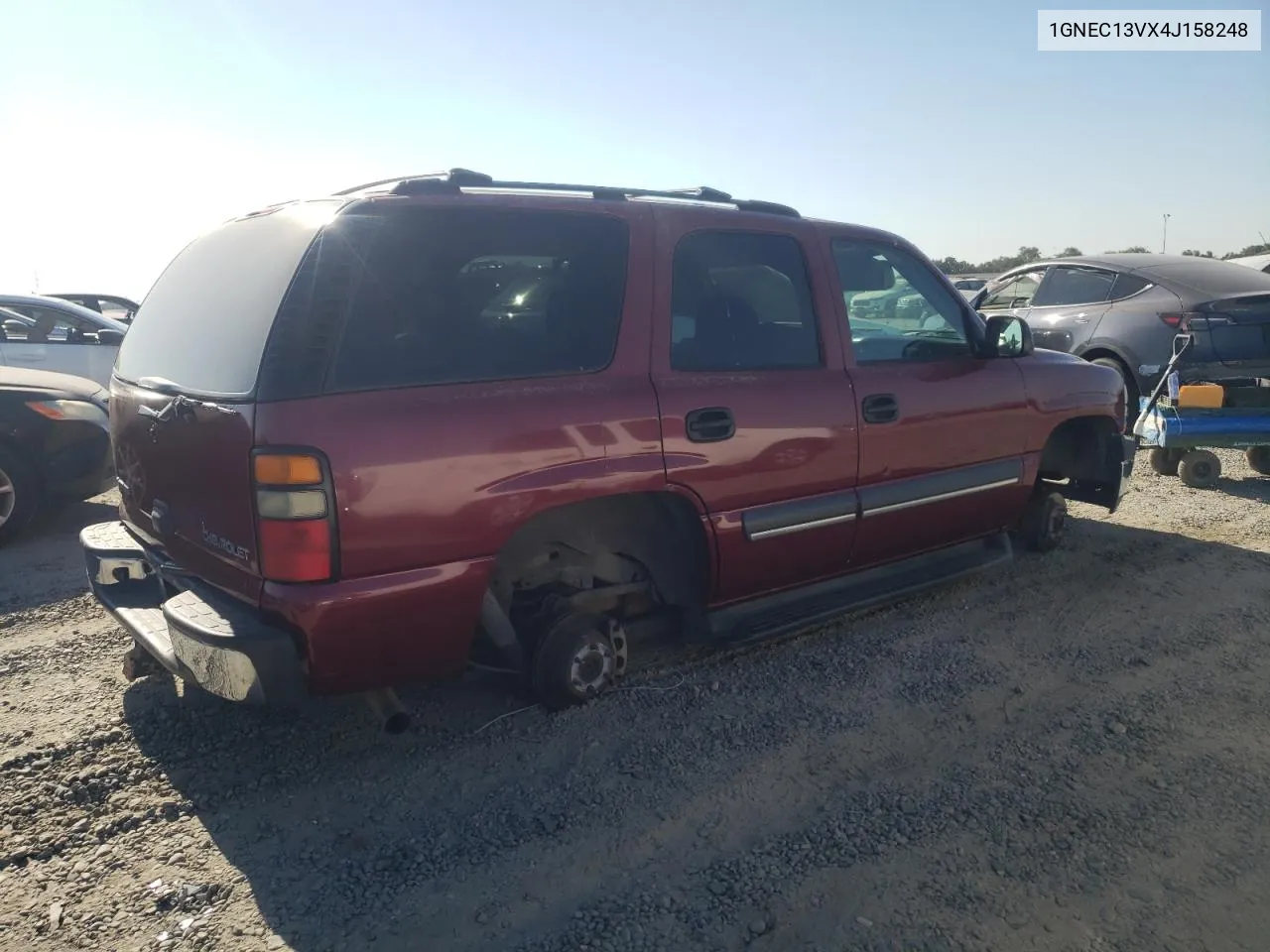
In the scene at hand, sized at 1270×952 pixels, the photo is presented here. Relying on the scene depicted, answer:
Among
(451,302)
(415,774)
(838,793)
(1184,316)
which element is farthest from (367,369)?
(1184,316)

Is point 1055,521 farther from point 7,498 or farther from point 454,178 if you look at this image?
point 7,498

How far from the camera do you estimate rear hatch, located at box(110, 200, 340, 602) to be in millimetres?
2729

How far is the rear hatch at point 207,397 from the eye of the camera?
2729 millimetres

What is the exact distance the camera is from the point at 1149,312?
27.0 ft

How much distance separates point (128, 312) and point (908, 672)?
1243 centimetres

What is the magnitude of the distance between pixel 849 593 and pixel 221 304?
280cm

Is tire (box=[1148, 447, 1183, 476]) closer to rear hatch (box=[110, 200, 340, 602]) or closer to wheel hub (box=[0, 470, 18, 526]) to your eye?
rear hatch (box=[110, 200, 340, 602])

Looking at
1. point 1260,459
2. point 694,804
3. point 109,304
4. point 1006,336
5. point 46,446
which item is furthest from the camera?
point 109,304

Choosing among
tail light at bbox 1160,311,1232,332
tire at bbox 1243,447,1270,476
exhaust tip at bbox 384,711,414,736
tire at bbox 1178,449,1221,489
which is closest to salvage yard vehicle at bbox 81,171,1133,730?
exhaust tip at bbox 384,711,414,736

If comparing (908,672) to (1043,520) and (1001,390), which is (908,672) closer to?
(1001,390)

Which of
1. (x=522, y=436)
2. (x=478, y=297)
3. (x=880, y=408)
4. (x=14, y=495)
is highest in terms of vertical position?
(x=478, y=297)

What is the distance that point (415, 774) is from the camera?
310 cm

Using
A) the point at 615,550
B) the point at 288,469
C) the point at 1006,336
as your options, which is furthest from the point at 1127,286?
the point at 288,469

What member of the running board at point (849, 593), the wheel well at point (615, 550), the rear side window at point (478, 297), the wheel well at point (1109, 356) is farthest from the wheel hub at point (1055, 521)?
the wheel well at point (1109, 356)
